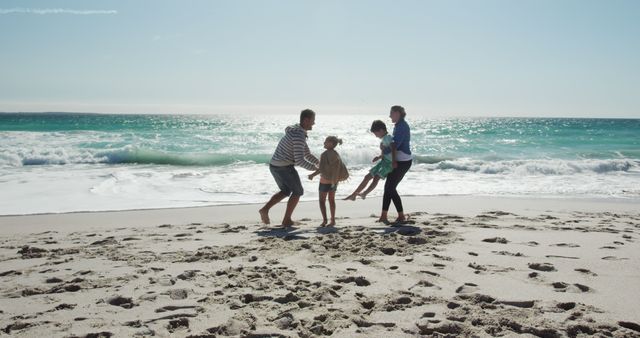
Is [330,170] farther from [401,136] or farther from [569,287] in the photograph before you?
[569,287]

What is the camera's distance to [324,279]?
401 centimetres

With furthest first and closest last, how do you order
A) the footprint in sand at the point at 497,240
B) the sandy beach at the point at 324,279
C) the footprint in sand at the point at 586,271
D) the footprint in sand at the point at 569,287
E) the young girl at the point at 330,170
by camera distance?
the young girl at the point at 330,170 < the footprint in sand at the point at 497,240 < the footprint in sand at the point at 586,271 < the footprint in sand at the point at 569,287 < the sandy beach at the point at 324,279

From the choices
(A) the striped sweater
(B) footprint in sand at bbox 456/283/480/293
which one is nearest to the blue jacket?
(A) the striped sweater

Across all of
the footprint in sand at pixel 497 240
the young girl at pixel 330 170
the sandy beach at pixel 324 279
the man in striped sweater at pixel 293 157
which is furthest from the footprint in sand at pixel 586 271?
the man in striped sweater at pixel 293 157

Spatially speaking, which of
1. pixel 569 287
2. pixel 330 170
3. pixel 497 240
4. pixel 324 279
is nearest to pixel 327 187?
pixel 330 170

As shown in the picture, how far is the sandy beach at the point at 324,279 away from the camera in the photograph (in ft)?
10.0

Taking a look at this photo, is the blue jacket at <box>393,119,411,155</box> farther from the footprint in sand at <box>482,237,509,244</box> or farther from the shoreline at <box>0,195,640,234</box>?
the footprint in sand at <box>482,237,509,244</box>

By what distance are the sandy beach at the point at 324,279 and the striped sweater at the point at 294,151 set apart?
0.93 meters

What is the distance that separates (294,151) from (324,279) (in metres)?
2.65

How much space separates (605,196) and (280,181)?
7.84 metres

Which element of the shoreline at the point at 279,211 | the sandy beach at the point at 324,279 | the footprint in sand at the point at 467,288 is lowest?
the shoreline at the point at 279,211

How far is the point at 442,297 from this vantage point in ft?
11.7

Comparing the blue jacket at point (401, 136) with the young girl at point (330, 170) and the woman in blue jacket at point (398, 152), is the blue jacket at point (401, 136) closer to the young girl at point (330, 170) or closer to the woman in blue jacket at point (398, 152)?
the woman in blue jacket at point (398, 152)

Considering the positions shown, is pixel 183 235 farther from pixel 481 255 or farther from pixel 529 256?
pixel 529 256
